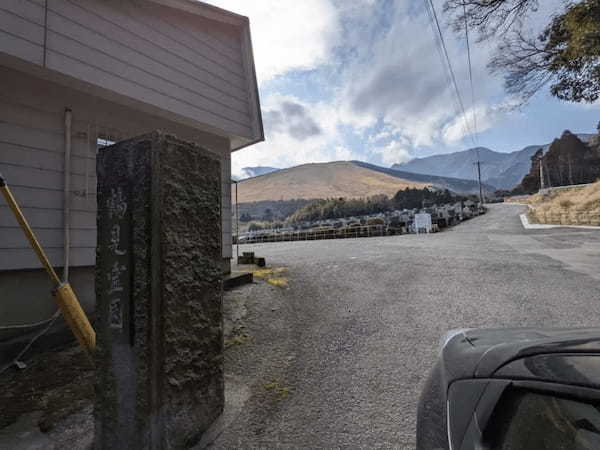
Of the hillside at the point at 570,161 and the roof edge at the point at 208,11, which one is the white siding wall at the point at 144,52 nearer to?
the roof edge at the point at 208,11

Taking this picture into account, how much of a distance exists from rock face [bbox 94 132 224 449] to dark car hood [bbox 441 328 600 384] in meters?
1.61

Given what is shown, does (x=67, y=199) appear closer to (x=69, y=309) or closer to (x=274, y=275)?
(x=69, y=309)

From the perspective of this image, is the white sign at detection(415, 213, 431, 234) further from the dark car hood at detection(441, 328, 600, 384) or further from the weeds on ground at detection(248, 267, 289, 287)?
the dark car hood at detection(441, 328, 600, 384)

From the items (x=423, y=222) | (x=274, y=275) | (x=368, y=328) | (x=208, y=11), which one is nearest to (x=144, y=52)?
(x=208, y=11)

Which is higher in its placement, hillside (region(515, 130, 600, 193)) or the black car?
hillside (region(515, 130, 600, 193))

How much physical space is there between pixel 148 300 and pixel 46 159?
11.2ft

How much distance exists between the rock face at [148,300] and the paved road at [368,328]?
0.52m

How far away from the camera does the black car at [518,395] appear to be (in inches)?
31.3

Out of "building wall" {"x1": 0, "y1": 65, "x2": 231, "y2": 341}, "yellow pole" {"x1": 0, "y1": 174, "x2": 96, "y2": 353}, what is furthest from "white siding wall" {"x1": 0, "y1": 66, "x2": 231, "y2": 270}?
"yellow pole" {"x1": 0, "y1": 174, "x2": 96, "y2": 353}

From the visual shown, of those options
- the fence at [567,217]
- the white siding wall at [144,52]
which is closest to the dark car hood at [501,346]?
the white siding wall at [144,52]

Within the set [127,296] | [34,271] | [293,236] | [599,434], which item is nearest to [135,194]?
[127,296]

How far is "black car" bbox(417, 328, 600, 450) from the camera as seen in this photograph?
796 mm

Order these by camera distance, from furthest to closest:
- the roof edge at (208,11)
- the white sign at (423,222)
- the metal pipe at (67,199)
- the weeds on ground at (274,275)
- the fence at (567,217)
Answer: the white sign at (423,222) → the fence at (567,217) → the weeds on ground at (274,275) → the roof edge at (208,11) → the metal pipe at (67,199)

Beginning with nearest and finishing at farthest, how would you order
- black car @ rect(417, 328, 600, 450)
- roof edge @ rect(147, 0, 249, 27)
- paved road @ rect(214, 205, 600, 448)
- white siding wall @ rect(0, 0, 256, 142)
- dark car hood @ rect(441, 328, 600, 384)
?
black car @ rect(417, 328, 600, 450) → dark car hood @ rect(441, 328, 600, 384) → paved road @ rect(214, 205, 600, 448) → white siding wall @ rect(0, 0, 256, 142) → roof edge @ rect(147, 0, 249, 27)
